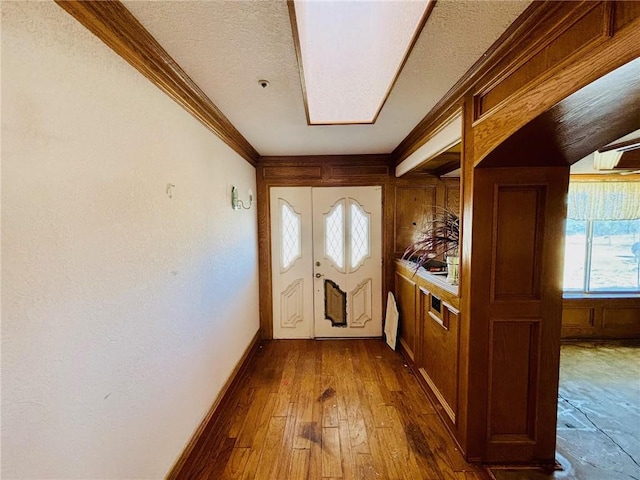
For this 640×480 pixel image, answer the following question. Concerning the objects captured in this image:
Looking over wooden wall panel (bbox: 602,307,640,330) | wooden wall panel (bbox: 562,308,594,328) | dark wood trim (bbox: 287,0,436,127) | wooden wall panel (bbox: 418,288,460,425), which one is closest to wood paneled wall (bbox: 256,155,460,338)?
wooden wall panel (bbox: 418,288,460,425)

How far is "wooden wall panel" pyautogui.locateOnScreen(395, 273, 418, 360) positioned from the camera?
285 centimetres

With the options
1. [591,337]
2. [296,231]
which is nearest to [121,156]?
[296,231]

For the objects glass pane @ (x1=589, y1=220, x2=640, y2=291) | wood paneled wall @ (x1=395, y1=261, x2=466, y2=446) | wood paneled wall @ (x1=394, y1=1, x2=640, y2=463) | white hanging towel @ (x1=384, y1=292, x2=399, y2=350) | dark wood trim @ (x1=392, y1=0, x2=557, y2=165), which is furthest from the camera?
glass pane @ (x1=589, y1=220, x2=640, y2=291)

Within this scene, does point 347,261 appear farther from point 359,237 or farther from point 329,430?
point 329,430

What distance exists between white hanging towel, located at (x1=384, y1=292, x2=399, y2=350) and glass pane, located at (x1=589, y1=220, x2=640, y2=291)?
9.38 ft

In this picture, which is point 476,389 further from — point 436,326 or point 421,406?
point 421,406

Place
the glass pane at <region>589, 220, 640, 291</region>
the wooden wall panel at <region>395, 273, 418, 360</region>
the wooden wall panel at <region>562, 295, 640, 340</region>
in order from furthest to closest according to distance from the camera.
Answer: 1. the glass pane at <region>589, 220, 640, 291</region>
2. the wooden wall panel at <region>562, 295, 640, 340</region>
3. the wooden wall panel at <region>395, 273, 418, 360</region>

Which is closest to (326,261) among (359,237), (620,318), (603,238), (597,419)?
(359,237)

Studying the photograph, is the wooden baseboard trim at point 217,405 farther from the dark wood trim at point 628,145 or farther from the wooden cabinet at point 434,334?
the dark wood trim at point 628,145

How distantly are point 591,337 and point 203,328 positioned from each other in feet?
15.6

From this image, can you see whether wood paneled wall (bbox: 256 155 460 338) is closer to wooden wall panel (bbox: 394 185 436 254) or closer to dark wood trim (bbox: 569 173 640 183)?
wooden wall panel (bbox: 394 185 436 254)

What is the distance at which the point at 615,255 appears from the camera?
12.5 feet

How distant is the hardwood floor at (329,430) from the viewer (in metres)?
1.71

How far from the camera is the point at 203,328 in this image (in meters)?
1.96
